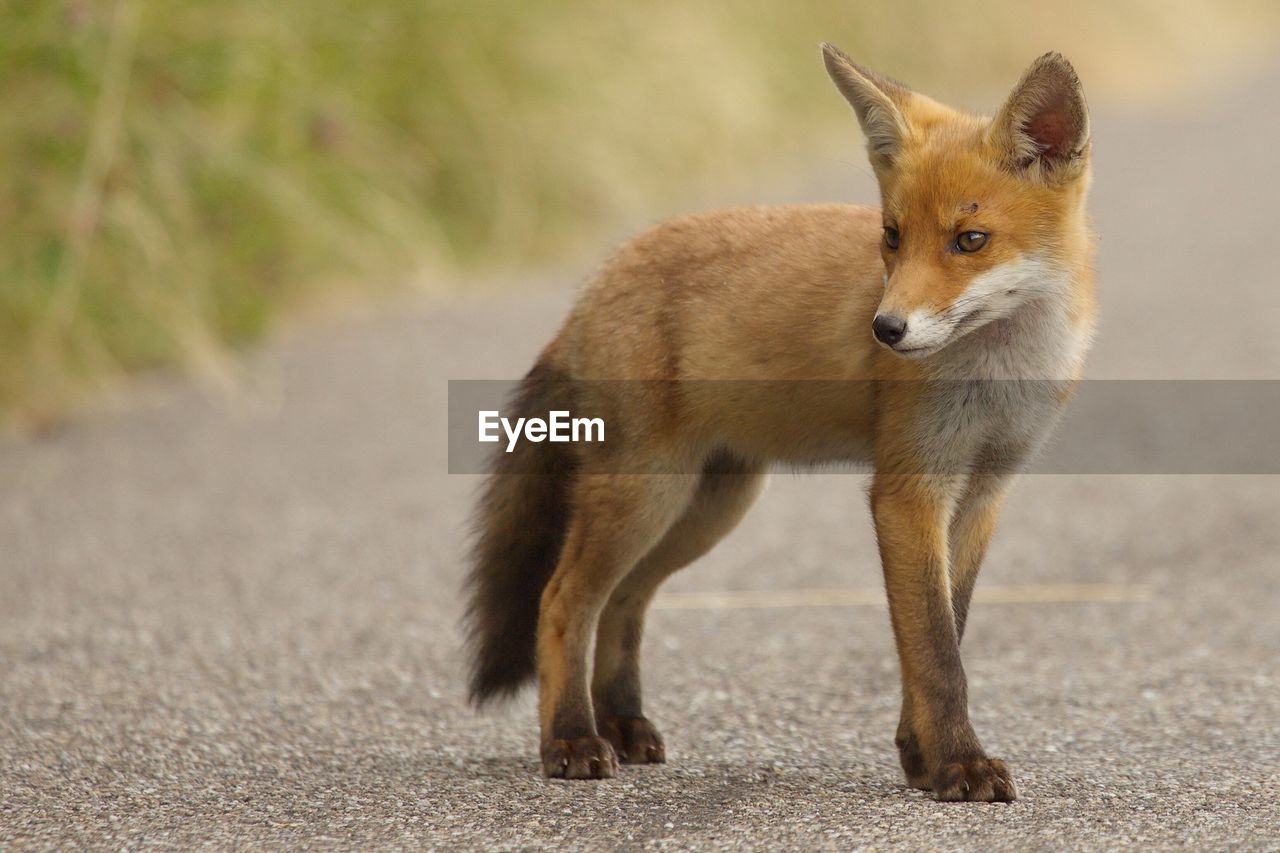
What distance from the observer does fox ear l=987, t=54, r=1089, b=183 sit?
3209 millimetres

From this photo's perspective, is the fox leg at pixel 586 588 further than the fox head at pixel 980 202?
Yes

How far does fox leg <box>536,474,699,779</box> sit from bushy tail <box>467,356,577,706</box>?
174 mm

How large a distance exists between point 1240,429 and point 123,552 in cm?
419

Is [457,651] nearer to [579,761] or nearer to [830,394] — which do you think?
[579,761]

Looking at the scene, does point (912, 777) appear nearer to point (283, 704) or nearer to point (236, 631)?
point (283, 704)

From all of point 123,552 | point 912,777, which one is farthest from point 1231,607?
point 123,552

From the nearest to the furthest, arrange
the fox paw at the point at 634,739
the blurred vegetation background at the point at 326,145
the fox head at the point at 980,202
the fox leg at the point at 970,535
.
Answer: the fox head at the point at 980,202, the fox leg at the point at 970,535, the fox paw at the point at 634,739, the blurred vegetation background at the point at 326,145

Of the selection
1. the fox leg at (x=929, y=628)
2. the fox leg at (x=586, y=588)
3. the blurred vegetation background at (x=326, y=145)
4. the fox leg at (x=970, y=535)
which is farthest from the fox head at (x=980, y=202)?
the blurred vegetation background at (x=326, y=145)

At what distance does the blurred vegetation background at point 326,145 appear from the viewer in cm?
654

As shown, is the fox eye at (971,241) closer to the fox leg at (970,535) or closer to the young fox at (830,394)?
the young fox at (830,394)

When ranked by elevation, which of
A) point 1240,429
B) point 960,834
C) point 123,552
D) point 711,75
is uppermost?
point 711,75

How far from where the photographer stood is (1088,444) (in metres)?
6.78

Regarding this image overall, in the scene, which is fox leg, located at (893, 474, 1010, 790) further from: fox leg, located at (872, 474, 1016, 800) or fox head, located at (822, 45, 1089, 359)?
fox head, located at (822, 45, 1089, 359)

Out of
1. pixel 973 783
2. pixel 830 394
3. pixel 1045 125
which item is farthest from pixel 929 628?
pixel 1045 125
